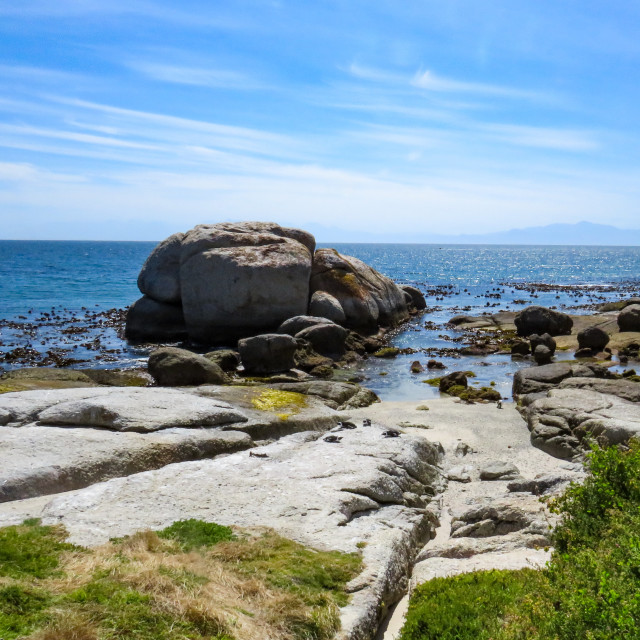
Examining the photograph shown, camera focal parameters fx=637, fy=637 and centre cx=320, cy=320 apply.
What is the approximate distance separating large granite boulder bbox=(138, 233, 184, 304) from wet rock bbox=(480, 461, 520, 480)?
29380mm

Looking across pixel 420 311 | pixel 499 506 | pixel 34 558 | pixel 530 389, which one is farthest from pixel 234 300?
pixel 34 558

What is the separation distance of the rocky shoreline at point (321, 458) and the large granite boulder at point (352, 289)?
37.2 feet

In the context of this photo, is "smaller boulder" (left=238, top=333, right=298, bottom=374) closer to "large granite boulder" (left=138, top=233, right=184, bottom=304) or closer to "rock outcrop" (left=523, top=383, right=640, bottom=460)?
"large granite boulder" (left=138, top=233, right=184, bottom=304)

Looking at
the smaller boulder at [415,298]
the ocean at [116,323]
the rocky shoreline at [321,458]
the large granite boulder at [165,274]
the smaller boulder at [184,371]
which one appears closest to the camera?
the rocky shoreline at [321,458]

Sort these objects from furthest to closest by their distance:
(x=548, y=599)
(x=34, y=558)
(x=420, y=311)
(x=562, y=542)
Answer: (x=420, y=311)
(x=562, y=542)
(x=34, y=558)
(x=548, y=599)

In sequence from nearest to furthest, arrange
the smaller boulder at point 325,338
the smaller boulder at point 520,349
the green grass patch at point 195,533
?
the green grass patch at point 195,533 → the smaller boulder at point 325,338 → the smaller boulder at point 520,349

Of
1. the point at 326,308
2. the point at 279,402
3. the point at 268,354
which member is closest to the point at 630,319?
the point at 326,308

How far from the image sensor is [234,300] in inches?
1483

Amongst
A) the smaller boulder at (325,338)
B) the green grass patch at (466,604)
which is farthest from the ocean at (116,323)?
the green grass patch at (466,604)

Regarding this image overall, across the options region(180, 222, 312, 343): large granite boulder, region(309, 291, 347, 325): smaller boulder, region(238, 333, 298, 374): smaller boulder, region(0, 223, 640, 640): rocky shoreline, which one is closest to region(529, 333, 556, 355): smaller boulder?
region(0, 223, 640, 640): rocky shoreline

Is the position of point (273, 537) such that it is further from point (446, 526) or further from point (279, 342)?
point (279, 342)

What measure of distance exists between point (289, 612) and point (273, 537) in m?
2.11

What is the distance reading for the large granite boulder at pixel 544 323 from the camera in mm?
42750

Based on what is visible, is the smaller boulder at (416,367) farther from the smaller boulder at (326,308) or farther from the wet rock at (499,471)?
the wet rock at (499,471)
